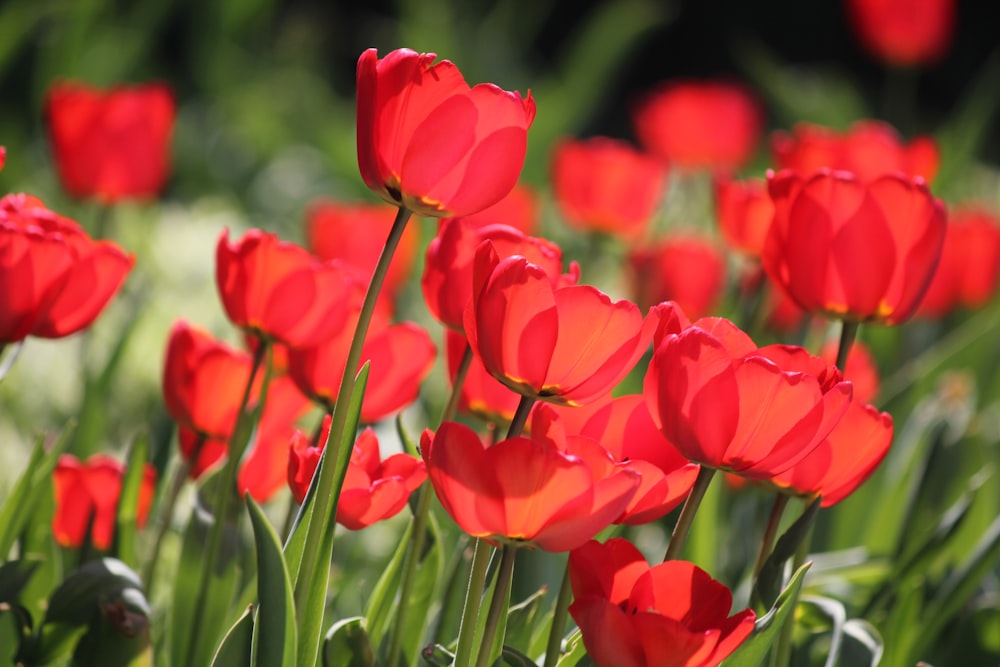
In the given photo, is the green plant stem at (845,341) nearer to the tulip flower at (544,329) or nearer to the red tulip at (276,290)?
the tulip flower at (544,329)

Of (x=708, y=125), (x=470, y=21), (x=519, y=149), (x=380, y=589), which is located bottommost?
(x=380, y=589)

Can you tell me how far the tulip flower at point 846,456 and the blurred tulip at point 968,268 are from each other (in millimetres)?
981

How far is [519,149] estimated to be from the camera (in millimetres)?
509

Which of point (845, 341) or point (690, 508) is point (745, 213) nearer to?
point (845, 341)

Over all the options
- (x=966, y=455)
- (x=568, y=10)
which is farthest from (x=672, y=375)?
(x=568, y=10)

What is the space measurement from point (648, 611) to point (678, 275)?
100 centimetres

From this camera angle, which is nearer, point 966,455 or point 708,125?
point 966,455

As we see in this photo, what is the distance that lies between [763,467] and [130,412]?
3.80ft

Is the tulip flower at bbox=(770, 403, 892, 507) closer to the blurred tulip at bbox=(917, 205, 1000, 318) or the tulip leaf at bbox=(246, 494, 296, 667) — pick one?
the tulip leaf at bbox=(246, 494, 296, 667)

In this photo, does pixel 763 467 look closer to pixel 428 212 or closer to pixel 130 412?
pixel 428 212

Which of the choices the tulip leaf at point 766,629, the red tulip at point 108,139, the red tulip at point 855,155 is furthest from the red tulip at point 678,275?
A: the tulip leaf at point 766,629

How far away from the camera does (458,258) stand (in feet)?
1.93

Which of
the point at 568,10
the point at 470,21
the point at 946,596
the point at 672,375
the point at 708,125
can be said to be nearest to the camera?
the point at 672,375

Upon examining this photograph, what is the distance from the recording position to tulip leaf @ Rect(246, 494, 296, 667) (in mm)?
495
